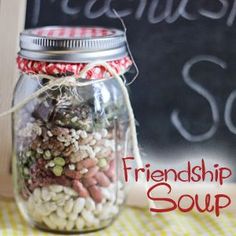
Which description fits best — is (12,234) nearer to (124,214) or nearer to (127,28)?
(124,214)

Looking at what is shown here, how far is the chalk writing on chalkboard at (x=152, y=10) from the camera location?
2.09 ft

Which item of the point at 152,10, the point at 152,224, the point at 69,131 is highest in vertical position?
the point at 152,10

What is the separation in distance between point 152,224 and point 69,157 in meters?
0.14

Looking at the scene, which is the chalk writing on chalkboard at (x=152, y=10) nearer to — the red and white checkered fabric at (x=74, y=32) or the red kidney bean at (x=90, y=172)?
the red and white checkered fabric at (x=74, y=32)

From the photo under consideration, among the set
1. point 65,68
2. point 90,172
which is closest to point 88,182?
point 90,172

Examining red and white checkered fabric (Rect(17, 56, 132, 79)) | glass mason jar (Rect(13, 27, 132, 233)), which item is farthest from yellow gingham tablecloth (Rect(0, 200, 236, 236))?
red and white checkered fabric (Rect(17, 56, 132, 79))

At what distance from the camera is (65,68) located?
57cm

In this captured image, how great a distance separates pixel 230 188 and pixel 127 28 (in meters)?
0.24

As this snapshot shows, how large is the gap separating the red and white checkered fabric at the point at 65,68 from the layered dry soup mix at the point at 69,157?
0.02 m

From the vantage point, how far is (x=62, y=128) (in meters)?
0.58

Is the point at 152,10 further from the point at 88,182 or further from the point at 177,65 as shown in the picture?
the point at 88,182

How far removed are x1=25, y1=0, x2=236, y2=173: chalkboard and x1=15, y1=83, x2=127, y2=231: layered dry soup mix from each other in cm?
6

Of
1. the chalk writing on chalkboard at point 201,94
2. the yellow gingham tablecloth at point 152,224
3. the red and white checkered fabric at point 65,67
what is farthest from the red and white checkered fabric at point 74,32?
the yellow gingham tablecloth at point 152,224

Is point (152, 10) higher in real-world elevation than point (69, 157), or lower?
higher
